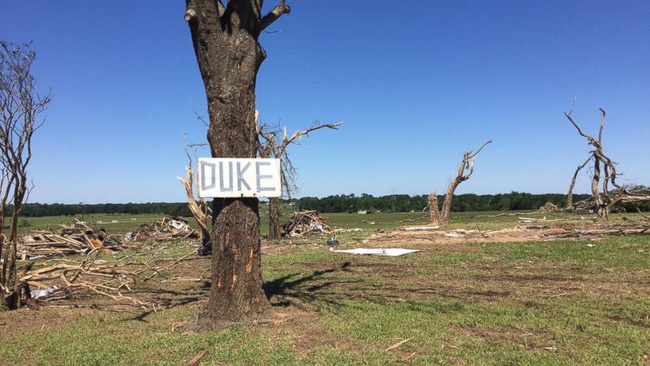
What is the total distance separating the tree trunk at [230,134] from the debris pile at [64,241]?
337 inches

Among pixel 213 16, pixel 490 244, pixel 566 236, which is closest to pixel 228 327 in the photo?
pixel 213 16

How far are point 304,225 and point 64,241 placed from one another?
8840mm

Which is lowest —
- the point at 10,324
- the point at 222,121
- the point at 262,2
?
the point at 10,324

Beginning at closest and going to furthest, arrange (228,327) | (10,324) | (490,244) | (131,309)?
(228,327), (10,324), (131,309), (490,244)

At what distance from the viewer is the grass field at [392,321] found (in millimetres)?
3730

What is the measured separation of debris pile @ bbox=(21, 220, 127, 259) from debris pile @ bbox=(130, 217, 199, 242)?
102 centimetres

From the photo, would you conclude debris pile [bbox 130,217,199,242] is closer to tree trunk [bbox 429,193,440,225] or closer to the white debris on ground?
tree trunk [bbox 429,193,440,225]

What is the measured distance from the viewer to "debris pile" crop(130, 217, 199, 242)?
19156 millimetres

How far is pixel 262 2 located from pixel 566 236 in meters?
10.0

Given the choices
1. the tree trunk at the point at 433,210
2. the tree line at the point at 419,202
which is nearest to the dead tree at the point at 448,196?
the tree trunk at the point at 433,210

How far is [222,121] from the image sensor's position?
4867 millimetres

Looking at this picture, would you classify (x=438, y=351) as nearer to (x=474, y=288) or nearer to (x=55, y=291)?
(x=474, y=288)

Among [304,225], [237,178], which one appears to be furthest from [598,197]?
[237,178]

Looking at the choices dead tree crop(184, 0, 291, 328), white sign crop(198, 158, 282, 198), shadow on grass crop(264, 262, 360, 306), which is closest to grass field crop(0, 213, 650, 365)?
shadow on grass crop(264, 262, 360, 306)
